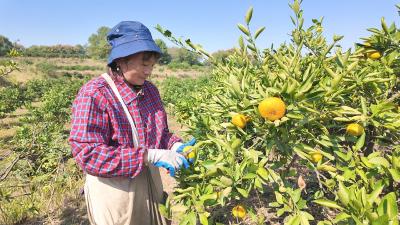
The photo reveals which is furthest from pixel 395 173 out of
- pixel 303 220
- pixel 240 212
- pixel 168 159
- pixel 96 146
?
pixel 96 146

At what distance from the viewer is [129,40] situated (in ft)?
5.64

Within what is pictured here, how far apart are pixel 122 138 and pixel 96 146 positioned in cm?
19

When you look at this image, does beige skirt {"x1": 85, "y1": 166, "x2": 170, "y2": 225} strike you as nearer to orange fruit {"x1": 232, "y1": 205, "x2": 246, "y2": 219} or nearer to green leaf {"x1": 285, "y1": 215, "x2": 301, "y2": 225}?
orange fruit {"x1": 232, "y1": 205, "x2": 246, "y2": 219}

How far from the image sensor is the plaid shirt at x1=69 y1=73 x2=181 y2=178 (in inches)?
62.5

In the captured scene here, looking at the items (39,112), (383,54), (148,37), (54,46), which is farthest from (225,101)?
(54,46)

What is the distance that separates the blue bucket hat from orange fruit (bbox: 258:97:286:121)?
0.82m

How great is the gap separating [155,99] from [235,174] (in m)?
1.08

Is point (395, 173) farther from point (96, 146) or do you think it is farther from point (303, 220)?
point (96, 146)

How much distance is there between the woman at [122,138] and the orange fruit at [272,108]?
2.36ft

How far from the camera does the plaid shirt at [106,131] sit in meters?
1.59

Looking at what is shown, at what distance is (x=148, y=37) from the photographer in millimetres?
1783

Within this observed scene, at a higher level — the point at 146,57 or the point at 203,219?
the point at 146,57

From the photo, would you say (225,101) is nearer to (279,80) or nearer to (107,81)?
(279,80)

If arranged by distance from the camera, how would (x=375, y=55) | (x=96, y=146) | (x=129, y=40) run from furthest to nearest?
(x=375, y=55), (x=129, y=40), (x=96, y=146)
